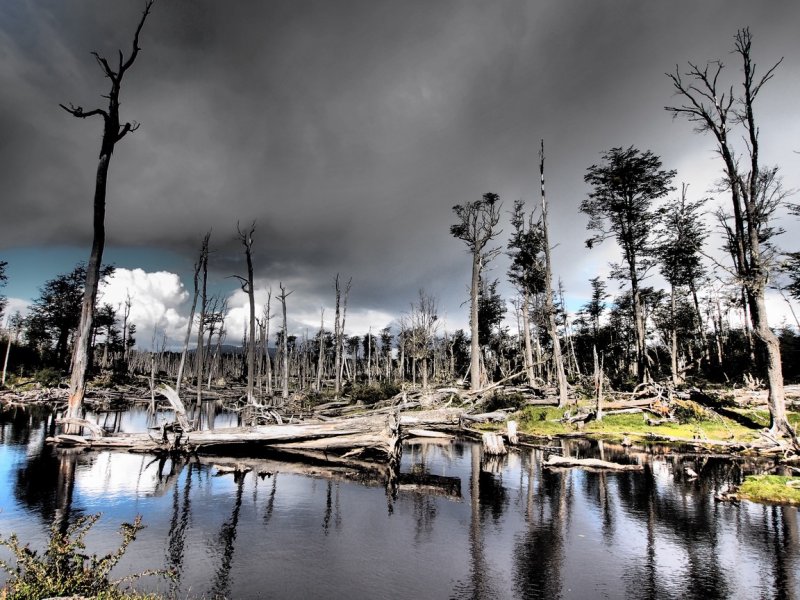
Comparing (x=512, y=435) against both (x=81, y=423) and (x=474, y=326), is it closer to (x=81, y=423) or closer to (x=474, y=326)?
(x=474, y=326)

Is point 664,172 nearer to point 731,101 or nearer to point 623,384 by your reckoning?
point 731,101

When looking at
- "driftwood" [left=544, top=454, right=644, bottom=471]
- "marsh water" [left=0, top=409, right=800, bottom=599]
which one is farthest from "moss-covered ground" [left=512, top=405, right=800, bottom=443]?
"driftwood" [left=544, top=454, right=644, bottom=471]

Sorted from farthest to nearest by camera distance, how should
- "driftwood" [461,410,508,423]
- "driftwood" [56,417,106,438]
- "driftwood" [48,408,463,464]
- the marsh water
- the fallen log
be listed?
"driftwood" [461,410,508,423]
the fallen log
"driftwood" [48,408,463,464]
"driftwood" [56,417,106,438]
the marsh water

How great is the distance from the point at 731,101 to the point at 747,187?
4.04 metres

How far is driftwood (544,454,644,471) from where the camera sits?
570 inches

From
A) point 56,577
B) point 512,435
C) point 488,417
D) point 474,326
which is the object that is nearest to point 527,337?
point 474,326

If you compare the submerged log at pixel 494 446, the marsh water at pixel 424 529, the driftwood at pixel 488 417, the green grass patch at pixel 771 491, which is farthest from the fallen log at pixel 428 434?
the green grass patch at pixel 771 491

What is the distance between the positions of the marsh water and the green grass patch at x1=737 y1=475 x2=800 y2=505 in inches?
23.9

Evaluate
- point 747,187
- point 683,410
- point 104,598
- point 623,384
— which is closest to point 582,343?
point 623,384

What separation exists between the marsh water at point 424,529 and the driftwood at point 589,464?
56 centimetres

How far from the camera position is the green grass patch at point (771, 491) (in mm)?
10711

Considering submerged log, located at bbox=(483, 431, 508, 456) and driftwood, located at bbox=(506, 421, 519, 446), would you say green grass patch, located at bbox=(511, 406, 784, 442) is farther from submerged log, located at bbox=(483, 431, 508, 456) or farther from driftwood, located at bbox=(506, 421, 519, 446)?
submerged log, located at bbox=(483, 431, 508, 456)

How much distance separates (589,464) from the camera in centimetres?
1475

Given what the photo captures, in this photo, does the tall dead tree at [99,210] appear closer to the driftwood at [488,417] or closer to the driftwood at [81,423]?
the driftwood at [81,423]
